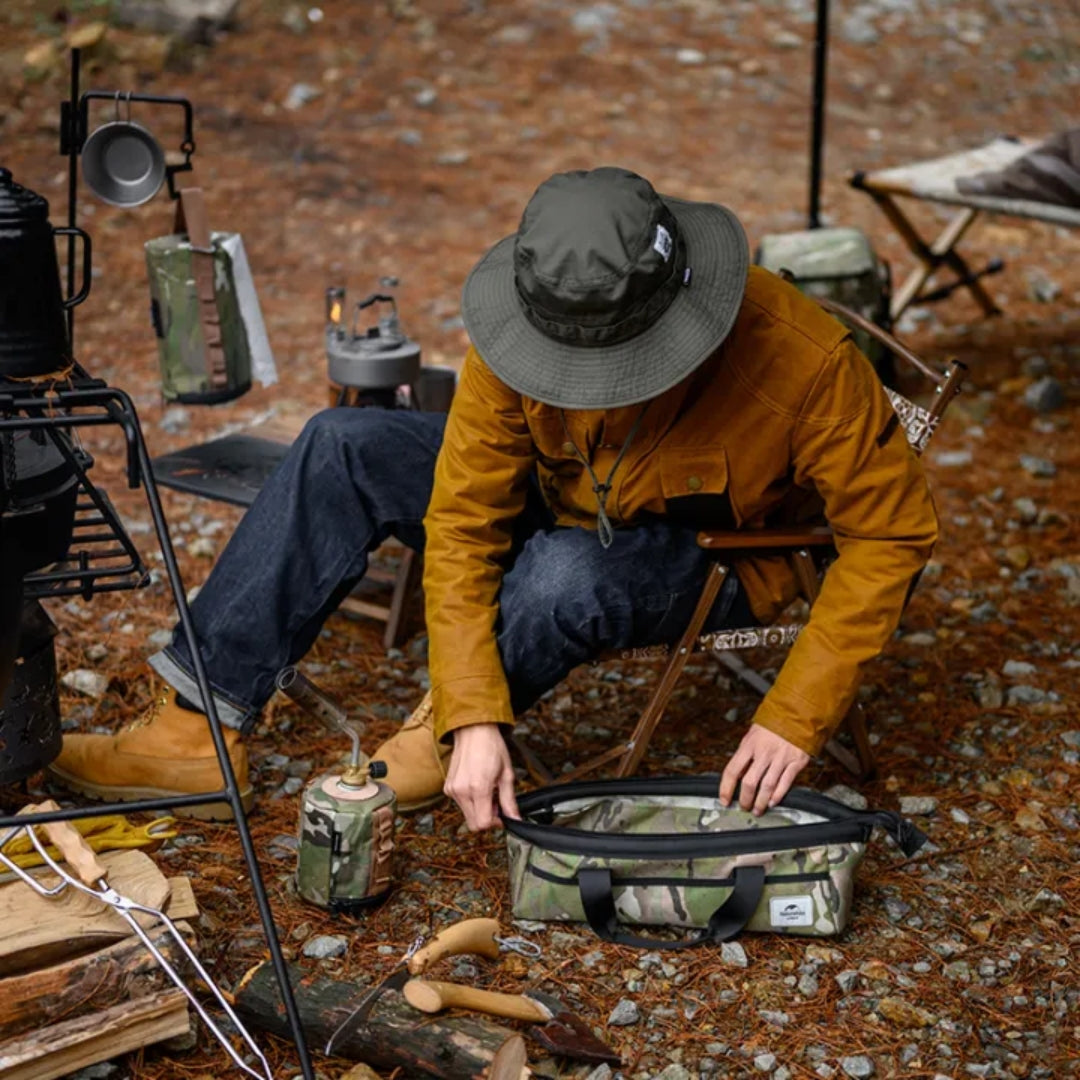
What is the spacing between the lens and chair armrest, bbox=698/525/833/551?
2.74m

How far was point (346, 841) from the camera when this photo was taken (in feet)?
8.56

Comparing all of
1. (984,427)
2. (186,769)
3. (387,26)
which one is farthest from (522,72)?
(186,769)

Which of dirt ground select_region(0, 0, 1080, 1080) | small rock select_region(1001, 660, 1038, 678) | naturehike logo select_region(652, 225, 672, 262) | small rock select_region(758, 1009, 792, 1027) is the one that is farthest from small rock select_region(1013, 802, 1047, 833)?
naturehike logo select_region(652, 225, 672, 262)

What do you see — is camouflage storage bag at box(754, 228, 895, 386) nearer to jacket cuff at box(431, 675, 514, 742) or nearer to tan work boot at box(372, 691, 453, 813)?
tan work boot at box(372, 691, 453, 813)

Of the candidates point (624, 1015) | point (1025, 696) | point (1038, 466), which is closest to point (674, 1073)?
point (624, 1015)

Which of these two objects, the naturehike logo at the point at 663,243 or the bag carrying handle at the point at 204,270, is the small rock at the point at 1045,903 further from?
the bag carrying handle at the point at 204,270

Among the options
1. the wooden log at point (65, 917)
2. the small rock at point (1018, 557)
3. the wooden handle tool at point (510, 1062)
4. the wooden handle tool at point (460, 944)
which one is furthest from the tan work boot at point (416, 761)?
the small rock at point (1018, 557)

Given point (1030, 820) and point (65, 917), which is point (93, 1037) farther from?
point (1030, 820)

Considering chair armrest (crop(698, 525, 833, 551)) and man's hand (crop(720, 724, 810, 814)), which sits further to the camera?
chair armrest (crop(698, 525, 833, 551))

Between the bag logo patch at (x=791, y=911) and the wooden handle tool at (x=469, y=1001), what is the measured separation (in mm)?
483

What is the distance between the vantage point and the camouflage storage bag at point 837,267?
520 cm

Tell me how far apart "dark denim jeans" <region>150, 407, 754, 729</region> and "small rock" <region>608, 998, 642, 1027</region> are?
61 centimetres

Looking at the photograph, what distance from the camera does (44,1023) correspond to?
2.21m

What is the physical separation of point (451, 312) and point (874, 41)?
484 centimetres
